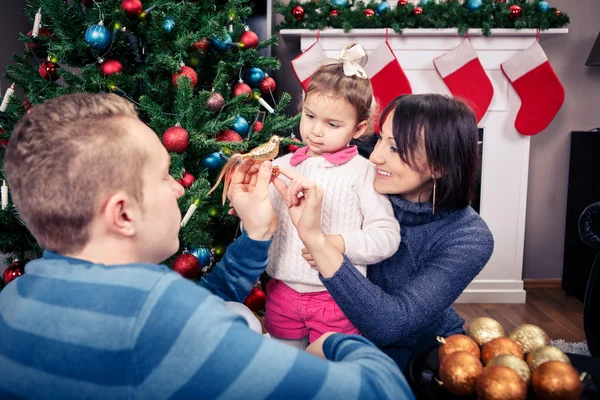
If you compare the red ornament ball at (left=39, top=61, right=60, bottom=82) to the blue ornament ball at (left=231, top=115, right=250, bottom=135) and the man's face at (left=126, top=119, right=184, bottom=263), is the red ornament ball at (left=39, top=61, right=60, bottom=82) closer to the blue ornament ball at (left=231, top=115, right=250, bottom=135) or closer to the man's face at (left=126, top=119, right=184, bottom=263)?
the blue ornament ball at (left=231, top=115, right=250, bottom=135)

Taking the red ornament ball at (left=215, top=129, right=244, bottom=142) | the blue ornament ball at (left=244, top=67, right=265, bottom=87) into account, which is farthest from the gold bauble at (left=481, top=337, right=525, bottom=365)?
the blue ornament ball at (left=244, top=67, right=265, bottom=87)

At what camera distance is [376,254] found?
47.5 inches

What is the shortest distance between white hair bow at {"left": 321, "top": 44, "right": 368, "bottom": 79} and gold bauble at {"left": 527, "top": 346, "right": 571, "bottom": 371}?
36.3 inches

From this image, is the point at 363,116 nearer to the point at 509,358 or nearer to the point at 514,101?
the point at 509,358

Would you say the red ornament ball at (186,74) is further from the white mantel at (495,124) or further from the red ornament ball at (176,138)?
the white mantel at (495,124)

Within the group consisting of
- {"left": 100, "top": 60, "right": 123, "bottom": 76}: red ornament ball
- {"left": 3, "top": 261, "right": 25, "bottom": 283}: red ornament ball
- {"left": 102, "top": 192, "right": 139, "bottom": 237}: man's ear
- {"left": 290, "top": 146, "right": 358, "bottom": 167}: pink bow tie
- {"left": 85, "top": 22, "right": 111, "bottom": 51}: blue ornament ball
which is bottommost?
{"left": 3, "top": 261, "right": 25, "bottom": 283}: red ornament ball

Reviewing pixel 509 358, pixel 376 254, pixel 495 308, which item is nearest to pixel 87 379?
pixel 509 358

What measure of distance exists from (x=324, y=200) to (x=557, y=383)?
813 mm

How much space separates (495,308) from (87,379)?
3242mm

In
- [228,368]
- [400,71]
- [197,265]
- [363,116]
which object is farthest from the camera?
[400,71]

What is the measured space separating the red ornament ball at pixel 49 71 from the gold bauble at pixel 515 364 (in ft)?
5.83

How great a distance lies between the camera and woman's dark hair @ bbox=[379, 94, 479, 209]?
4.01 ft

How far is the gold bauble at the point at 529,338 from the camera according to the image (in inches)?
32.7

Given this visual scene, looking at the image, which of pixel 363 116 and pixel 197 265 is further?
pixel 197 265
